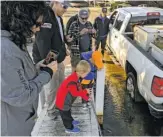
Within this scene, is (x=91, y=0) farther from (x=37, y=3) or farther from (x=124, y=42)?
(x=37, y=3)

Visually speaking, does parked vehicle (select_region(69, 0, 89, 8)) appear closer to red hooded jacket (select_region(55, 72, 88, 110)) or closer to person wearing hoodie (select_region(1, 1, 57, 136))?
red hooded jacket (select_region(55, 72, 88, 110))

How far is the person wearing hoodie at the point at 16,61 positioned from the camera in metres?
1.80

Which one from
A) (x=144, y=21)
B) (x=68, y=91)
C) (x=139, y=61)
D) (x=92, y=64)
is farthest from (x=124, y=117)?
(x=144, y=21)

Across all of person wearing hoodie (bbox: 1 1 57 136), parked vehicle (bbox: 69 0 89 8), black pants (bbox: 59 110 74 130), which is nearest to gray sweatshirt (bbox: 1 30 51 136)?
person wearing hoodie (bbox: 1 1 57 136)

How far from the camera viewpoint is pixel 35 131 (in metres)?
3.86

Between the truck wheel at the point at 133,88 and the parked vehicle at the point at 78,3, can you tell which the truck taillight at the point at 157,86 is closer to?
the truck wheel at the point at 133,88

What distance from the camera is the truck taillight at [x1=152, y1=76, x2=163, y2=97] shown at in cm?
406

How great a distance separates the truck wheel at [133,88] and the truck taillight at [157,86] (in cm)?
109

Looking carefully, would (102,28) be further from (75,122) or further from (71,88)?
(71,88)

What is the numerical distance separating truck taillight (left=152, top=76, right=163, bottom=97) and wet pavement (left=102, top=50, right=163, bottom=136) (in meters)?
0.80

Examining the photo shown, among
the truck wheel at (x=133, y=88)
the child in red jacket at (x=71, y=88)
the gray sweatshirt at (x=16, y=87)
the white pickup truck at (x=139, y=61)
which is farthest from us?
the truck wheel at (x=133, y=88)

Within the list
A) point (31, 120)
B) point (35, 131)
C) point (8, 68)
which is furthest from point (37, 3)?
point (35, 131)

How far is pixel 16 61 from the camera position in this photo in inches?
72.3

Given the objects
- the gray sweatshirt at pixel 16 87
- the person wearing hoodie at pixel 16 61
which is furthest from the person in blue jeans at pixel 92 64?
the person wearing hoodie at pixel 16 61
